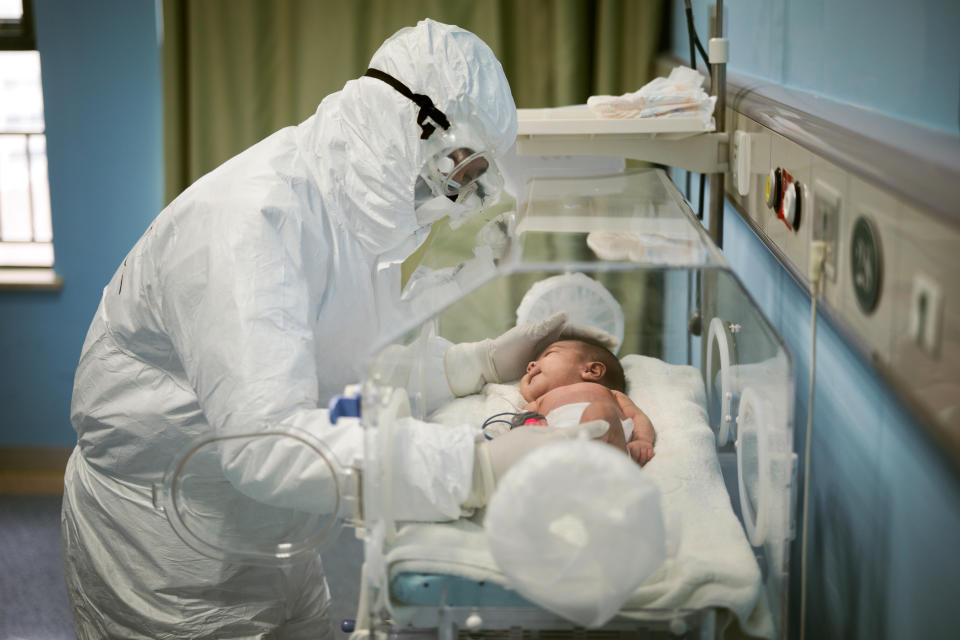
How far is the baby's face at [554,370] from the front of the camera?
1.84m

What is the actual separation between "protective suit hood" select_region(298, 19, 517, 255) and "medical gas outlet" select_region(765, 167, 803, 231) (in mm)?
529

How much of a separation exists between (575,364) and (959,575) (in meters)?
1.02

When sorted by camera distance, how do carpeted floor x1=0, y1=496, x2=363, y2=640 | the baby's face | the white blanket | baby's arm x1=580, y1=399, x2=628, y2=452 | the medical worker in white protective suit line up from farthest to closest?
carpeted floor x1=0, y1=496, x2=363, y2=640, the baby's face, baby's arm x1=580, y1=399, x2=628, y2=452, the medical worker in white protective suit, the white blanket

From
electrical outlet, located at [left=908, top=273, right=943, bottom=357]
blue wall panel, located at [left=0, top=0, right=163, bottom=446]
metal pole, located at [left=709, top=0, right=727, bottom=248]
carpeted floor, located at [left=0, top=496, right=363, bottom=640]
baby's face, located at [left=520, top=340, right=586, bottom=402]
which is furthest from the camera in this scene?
blue wall panel, located at [left=0, top=0, right=163, bottom=446]

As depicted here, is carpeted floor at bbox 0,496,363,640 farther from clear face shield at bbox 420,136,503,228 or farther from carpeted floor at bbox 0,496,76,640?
clear face shield at bbox 420,136,503,228

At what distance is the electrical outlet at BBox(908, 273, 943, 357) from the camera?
81 cm

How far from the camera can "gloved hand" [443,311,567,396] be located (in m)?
1.86

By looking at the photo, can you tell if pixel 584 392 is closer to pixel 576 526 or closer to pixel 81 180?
pixel 576 526

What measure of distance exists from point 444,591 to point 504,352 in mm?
883

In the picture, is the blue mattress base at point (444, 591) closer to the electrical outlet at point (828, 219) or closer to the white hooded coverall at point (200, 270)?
the white hooded coverall at point (200, 270)

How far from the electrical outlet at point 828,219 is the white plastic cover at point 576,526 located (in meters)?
0.43

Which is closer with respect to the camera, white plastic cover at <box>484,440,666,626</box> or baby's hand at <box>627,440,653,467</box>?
white plastic cover at <box>484,440,666,626</box>

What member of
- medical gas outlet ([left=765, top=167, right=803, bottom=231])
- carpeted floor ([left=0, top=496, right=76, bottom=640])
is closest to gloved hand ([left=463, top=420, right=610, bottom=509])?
medical gas outlet ([left=765, top=167, right=803, bottom=231])

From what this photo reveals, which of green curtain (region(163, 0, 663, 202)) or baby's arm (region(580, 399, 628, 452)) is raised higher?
green curtain (region(163, 0, 663, 202))
